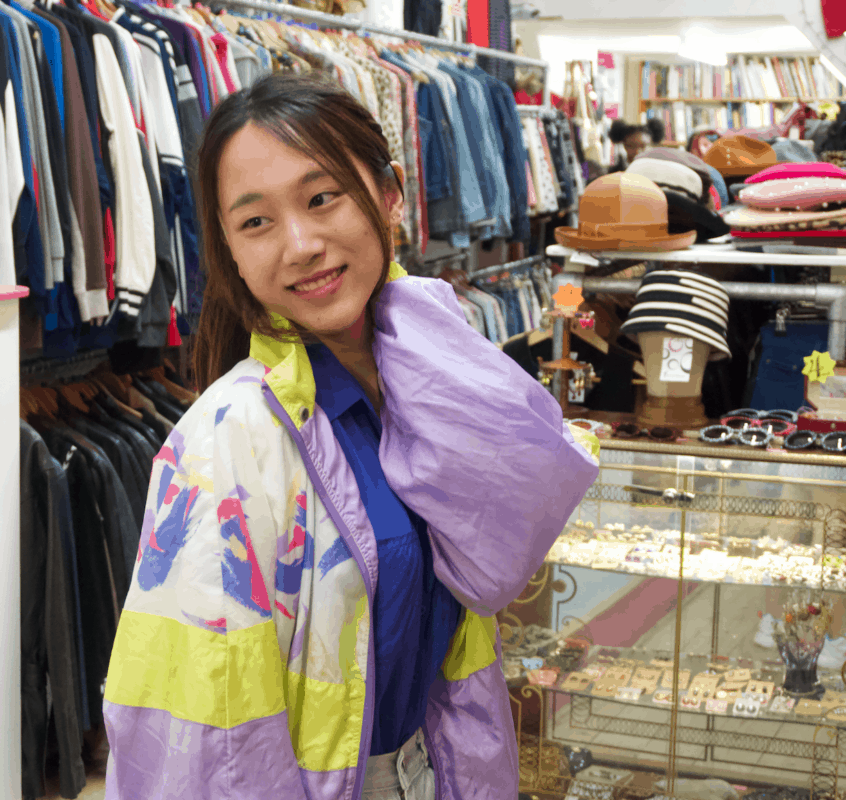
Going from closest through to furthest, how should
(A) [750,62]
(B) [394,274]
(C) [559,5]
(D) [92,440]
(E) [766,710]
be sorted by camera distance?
(B) [394,274] < (E) [766,710] < (D) [92,440] < (C) [559,5] < (A) [750,62]

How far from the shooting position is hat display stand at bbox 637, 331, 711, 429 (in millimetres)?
2049

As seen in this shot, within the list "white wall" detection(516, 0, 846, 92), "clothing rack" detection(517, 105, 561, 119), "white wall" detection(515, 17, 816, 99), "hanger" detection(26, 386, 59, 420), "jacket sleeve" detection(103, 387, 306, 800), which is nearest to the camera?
"jacket sleeve" detection(103, 387, 306, 800)

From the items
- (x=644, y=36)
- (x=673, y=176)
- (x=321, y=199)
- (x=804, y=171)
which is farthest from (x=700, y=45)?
(x=321, y=199)

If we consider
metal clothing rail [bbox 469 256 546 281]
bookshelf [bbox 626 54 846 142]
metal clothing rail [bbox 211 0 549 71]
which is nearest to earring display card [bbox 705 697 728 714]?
metal clothing rail [bbox 211 0 549 71]

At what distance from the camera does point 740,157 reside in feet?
11.6

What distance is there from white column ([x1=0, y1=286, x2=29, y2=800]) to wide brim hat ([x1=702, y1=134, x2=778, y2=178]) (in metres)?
2.76

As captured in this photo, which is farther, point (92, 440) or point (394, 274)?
point (92, 440)

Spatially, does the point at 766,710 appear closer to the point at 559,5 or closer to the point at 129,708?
the point at 129,708

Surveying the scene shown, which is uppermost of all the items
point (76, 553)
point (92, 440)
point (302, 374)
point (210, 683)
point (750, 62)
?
point (750, 62)

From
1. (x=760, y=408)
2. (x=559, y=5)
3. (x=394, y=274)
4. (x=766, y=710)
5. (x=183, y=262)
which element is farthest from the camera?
(x=559, y=5)

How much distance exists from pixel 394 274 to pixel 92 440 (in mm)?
1685

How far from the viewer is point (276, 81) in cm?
91

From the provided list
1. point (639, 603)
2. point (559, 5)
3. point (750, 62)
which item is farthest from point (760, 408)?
point (750, 62)

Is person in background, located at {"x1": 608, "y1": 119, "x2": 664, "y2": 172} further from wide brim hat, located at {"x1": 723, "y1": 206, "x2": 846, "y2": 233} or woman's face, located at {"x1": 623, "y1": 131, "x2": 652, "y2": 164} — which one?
wide brim hat, located at {"x1": 723, "y1": 206, "x2": 846, "y2": 233}
